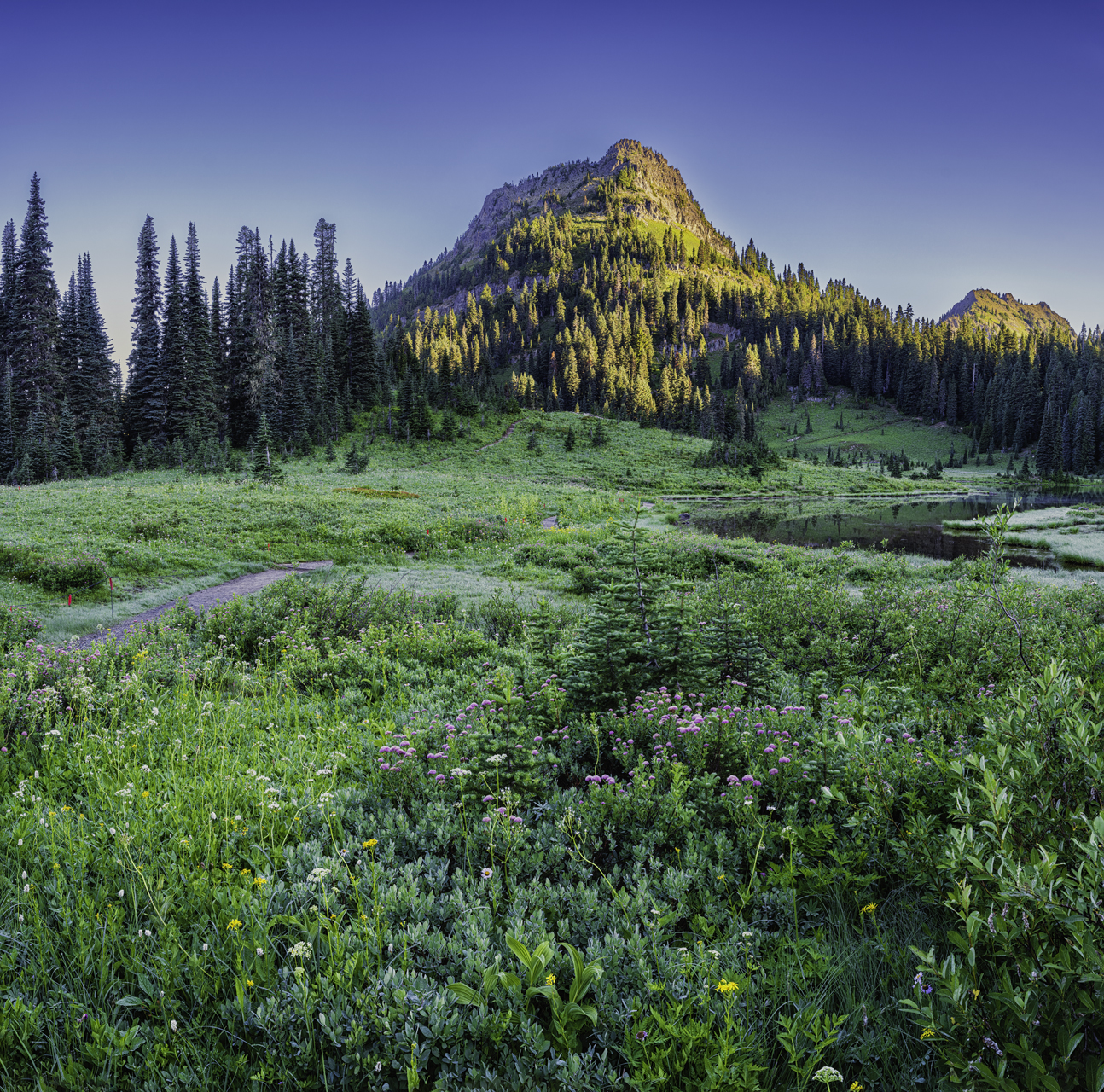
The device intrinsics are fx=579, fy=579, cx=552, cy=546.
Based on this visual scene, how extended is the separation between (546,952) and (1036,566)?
77.6ft

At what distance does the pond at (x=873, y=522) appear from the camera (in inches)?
952

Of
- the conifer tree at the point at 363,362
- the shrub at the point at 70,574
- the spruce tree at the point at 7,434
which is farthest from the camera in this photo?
the conifer tree at the point at 363,362

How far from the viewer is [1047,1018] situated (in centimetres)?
174

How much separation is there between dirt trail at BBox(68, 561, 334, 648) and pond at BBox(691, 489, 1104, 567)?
17729 mm

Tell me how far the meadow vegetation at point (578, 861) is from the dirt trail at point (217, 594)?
2420 millimetres

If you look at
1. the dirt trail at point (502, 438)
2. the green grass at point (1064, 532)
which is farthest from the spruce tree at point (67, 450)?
the green grass at point (1064, 532)

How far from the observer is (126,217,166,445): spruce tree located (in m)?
55.9

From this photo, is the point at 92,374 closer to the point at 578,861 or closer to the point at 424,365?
the point at 424,365

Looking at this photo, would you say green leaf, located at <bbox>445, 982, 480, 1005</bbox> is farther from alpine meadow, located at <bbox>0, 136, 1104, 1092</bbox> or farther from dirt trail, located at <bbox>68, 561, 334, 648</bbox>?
dirt trail, located at <bbox>68, 561, 334, 648</bbox>

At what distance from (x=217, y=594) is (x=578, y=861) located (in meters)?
12.7

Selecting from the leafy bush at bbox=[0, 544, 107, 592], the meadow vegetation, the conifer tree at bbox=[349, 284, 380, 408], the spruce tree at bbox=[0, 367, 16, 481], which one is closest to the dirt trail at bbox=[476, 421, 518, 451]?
the conifer tree at bbox=[349, 284, 380, 408]

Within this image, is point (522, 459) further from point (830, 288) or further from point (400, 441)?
point (830, 288)

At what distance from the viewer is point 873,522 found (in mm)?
35188

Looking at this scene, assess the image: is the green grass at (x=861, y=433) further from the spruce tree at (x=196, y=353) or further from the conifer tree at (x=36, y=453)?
the conifer tree at (x=36, y=453)
